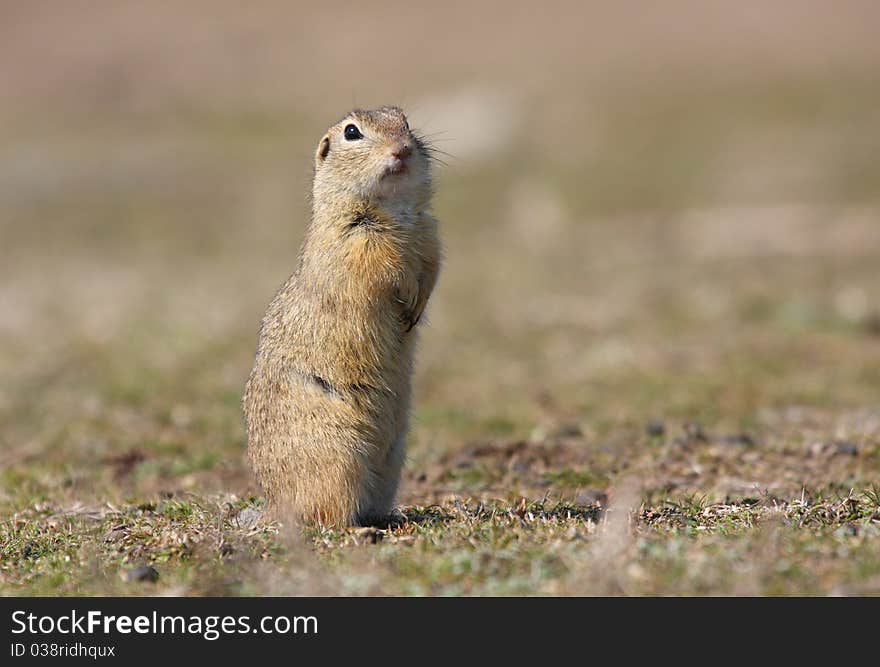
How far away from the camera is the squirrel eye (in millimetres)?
7113

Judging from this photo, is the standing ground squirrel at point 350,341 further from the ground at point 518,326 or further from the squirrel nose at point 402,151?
the ground at point 518,326

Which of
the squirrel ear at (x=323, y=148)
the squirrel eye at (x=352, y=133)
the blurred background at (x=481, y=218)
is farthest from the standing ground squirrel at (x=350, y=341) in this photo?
the blurred background at (x=481, y=218)

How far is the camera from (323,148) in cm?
737

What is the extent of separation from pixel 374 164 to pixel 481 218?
1961cm

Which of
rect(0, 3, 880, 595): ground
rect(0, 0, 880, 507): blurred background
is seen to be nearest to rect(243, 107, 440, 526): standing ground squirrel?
rect(0, 3, 880, 595): ground

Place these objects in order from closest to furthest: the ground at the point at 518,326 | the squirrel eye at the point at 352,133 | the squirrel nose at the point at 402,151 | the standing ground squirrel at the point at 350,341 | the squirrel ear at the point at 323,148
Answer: the ground at the point at 518,326
the standing ground squirrel at the point at 350,341
the squirrel nose at the point at 402,151
the squirrel eye at the point at 352,133
the squirrel ear at the point at 323,148

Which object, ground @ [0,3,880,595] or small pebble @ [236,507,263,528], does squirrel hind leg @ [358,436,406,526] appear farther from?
small pebble @ [236,507,263,528]

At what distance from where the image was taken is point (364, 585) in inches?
209

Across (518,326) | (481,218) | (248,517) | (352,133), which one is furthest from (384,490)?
(481,218)

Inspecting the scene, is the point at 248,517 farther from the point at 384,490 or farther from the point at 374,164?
the point at 374,164

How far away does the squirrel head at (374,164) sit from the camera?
273 inches

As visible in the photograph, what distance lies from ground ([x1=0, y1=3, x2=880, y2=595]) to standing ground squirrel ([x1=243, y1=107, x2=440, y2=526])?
12.2 inches

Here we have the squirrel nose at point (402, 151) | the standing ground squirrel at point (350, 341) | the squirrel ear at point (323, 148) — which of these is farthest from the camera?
the squirrel ear at point (323, 148)

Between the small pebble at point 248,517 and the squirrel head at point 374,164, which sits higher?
the squirrel head at point 374,164
